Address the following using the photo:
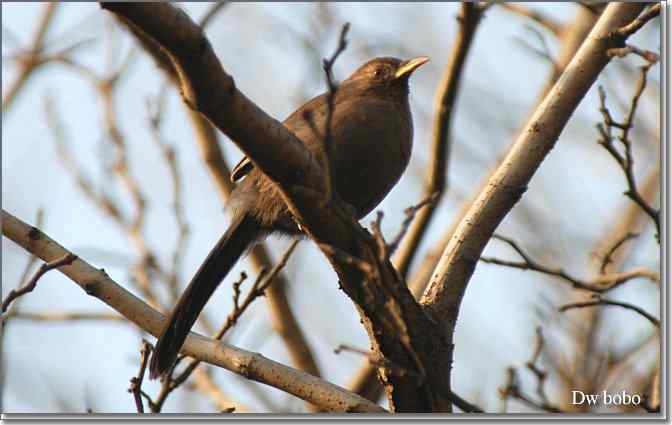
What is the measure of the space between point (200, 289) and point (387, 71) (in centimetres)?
186

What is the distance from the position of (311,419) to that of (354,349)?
0.80 metres

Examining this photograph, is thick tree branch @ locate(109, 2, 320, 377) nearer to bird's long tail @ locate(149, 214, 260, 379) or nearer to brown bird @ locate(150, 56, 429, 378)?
brown bird @ locate(150, 56, 429, 378)

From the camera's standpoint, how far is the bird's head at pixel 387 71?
17.6ft

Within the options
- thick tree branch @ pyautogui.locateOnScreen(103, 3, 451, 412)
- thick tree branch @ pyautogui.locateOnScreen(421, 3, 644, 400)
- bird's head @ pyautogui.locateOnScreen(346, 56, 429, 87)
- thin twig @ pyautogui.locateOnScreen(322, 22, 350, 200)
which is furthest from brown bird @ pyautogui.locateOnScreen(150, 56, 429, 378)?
thin twig @ pyautogui.locateOnScreen(322, 22, 350, 200)

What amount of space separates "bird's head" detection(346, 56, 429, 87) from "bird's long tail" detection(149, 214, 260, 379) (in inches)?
50.9

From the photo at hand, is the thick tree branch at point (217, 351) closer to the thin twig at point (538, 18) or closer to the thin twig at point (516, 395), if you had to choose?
the thin twig at point (516, 395)

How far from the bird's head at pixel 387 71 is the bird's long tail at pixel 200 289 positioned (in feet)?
4.24

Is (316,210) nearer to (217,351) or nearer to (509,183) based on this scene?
(217,351)

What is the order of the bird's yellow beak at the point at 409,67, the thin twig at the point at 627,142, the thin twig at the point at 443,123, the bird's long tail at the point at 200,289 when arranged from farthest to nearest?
the bird's yellow beak at the point at 409,67, the thin twig at the point at 443,123, the bird's long tail at the point at 200,289, the thin twig at the point at 627,142

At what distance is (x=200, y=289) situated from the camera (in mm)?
4434

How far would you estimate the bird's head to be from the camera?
211 inches

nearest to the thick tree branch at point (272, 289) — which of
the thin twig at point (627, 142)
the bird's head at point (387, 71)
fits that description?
the bird's head at point (387, 71)

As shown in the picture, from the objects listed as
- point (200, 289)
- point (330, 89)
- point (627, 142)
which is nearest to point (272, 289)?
point (200, 289)

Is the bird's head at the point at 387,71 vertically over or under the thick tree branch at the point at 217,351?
over
